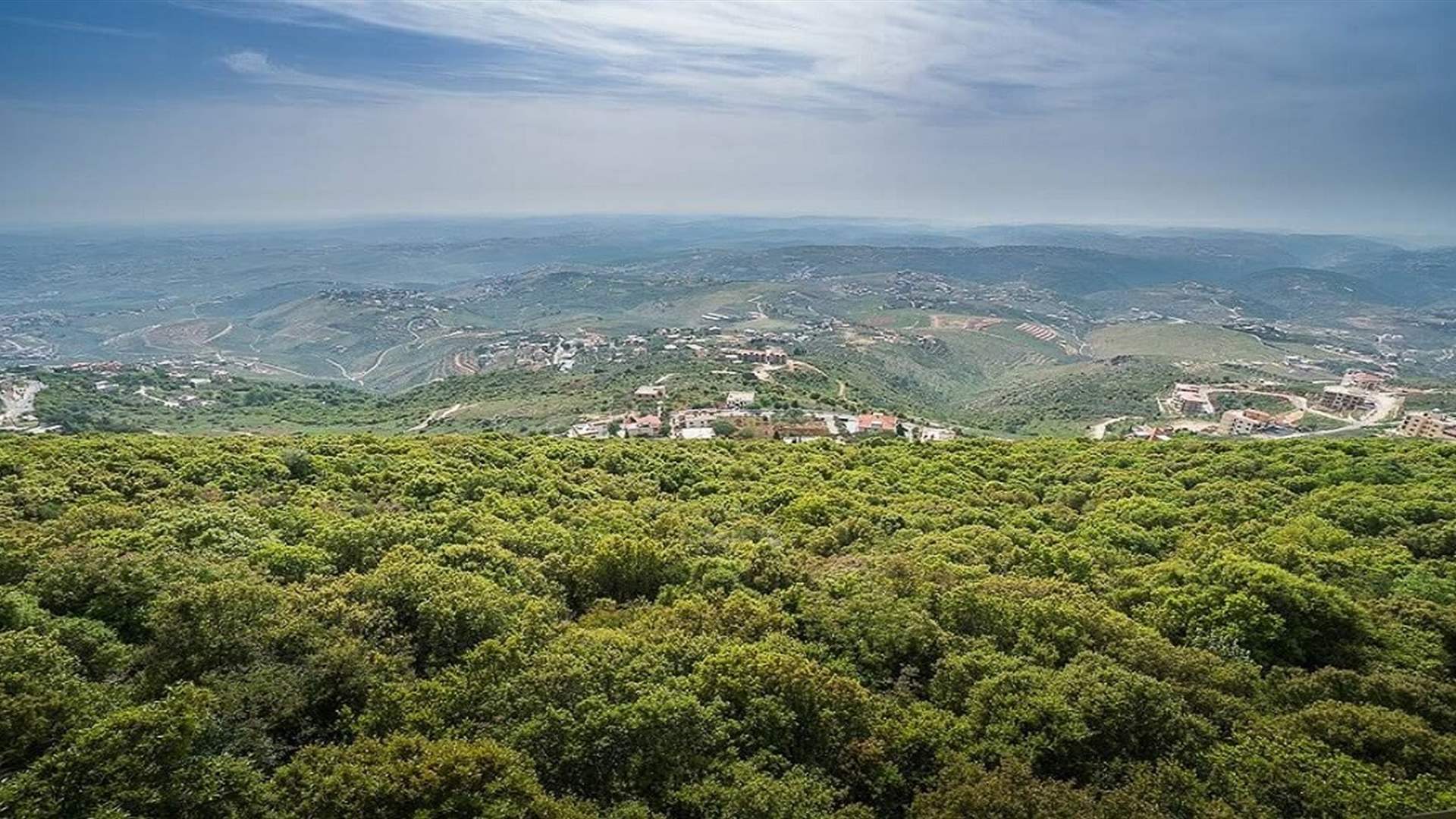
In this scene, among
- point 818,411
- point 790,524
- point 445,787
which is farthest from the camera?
point 818,411

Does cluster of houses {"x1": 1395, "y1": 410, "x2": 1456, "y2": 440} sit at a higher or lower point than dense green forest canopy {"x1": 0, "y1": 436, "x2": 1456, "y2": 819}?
lower

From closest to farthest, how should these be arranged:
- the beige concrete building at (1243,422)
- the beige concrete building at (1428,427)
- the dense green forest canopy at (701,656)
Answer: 1. the dense green forest canopy at (701,656)
2. the beige concrete building at (1428,427)
3. the beige concrete building at (1243,422)

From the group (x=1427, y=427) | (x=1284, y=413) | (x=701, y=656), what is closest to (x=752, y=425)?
(x=701, y=656)

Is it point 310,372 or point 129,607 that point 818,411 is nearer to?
point 129,607

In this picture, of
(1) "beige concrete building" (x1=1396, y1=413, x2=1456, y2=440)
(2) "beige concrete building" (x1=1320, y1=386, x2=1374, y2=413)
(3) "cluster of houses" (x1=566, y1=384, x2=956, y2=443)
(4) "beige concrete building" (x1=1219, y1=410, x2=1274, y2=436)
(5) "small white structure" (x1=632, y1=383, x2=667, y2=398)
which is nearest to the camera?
(3) "cluster of houses" (x1=566, y1=384, x2=956, y2=443)

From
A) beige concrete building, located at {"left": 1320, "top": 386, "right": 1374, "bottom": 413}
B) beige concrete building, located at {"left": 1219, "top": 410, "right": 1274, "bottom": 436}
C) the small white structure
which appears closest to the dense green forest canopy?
the small white structure

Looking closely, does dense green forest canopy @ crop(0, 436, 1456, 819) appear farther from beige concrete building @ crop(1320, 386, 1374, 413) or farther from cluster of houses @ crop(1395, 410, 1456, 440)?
beige concrete building @ crop(1320, 386, 1374, 413)

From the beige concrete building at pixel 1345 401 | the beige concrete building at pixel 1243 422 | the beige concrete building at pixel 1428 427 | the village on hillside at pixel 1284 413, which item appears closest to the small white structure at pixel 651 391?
the village on hillside at pixel 1284 413

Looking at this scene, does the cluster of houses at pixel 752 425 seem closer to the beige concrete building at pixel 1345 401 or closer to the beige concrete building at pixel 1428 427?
the beige concrete building at pixel 1428 427

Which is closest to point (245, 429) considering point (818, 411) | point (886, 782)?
point (818, 411)
